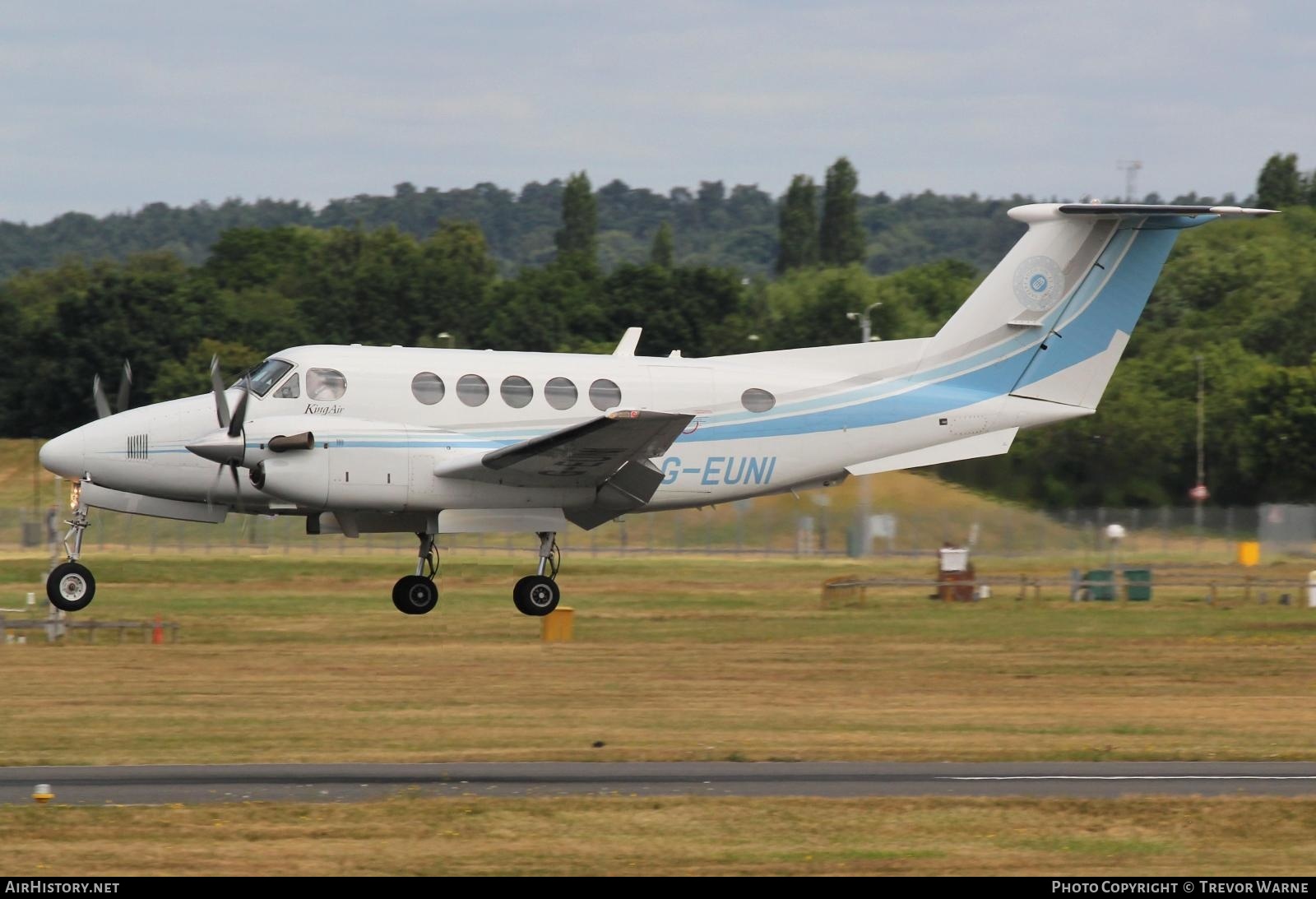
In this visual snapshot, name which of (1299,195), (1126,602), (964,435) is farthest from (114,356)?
(1299,195)

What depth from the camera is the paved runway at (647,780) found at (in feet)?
62.1

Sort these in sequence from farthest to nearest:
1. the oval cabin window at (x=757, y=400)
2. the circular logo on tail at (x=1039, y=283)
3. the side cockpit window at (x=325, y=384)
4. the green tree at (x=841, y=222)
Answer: the green tree at (x=841, y=222) < the circular logo on tail at (x=1039, y=283) < the oval cabin window at (x=757, y=400) < the side cockpit window at (x=325, y=384)

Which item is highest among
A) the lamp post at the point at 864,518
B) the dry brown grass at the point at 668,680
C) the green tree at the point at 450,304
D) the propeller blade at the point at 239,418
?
the green tree at the point at 450,304

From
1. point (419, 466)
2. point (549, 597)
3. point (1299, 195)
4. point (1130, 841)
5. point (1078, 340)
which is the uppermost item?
point (1299, 195)

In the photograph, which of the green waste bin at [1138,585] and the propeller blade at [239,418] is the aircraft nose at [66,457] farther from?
the green waste bin at [1138,585]

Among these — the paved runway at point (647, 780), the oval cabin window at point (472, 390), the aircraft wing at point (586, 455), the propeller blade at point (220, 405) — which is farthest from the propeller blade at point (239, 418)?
the paved runway at point (647, 780)

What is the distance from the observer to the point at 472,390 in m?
21.4

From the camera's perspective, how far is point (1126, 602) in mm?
44312

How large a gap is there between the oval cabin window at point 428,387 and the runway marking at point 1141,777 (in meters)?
7.70

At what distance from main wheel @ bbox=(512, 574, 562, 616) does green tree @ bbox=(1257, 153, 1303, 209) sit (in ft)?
354

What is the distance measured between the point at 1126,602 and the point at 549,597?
84.4 ft

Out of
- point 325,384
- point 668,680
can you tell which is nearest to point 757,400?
point 325,384

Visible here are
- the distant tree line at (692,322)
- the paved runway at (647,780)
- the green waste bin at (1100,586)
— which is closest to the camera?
the paved runway at (647,780)

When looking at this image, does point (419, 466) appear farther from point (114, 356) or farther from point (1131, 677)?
point (114, 356)
